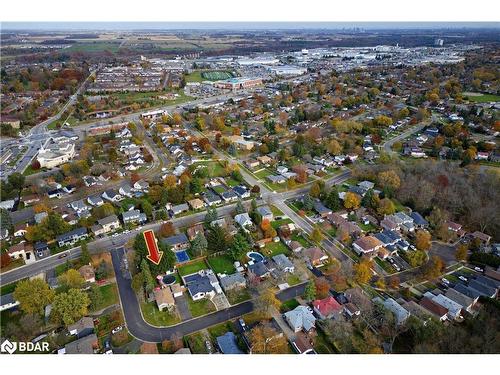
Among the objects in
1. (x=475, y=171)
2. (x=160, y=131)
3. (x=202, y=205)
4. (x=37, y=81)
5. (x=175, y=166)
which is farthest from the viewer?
(x=37, y=81)

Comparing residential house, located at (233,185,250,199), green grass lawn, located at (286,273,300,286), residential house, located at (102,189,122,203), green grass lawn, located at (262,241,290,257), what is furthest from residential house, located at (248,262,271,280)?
residential house, located at (102,189,122,203)

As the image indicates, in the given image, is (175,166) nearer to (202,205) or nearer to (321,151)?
(202,205)

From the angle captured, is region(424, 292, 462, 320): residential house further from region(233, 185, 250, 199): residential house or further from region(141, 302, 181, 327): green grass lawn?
region(233, 185, 250, 199): residential house

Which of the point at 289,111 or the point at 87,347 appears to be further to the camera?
the point at 289,111

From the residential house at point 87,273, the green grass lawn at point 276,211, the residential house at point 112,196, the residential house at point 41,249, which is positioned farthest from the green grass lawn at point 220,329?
the residential house at point 112,196

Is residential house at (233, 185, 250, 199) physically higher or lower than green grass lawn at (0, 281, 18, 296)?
higher

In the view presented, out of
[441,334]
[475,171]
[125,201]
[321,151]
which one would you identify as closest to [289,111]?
[321,151]
